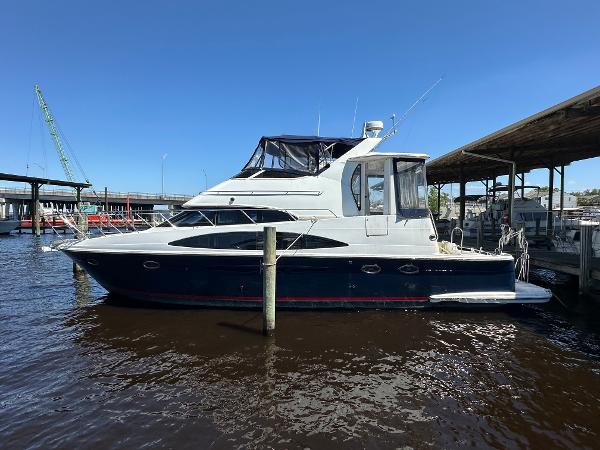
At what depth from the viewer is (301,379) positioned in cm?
575

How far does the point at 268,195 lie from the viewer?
9367mm

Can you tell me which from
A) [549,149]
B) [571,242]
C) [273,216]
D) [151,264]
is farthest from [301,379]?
[549,149]

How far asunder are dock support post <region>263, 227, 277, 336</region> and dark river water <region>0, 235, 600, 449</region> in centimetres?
32

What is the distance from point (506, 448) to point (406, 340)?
3154 mm

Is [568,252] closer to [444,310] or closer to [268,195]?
[444,310]

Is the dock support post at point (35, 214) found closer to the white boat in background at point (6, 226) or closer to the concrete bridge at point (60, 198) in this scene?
the white boat in background at point (6, 226)

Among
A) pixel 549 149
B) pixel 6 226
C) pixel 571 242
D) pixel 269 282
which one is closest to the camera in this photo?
pixel 269 282

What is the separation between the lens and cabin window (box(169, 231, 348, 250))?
28.8 ft

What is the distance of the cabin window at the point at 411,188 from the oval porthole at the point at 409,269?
122 cm

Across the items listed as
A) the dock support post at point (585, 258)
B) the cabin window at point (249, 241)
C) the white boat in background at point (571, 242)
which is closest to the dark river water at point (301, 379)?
the dock support post at point (585, 258)

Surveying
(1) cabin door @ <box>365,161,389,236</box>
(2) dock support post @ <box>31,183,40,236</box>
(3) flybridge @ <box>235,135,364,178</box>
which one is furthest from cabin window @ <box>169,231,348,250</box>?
(2) dock support post @ <box>31,183,40,236</box>

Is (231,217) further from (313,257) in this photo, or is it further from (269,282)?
(269,282)

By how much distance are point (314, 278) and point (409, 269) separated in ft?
7.23

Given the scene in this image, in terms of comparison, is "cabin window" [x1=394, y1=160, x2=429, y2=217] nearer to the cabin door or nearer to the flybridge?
the cabin door
